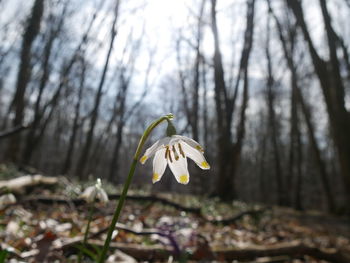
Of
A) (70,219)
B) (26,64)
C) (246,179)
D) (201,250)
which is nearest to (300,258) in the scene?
(201,250)

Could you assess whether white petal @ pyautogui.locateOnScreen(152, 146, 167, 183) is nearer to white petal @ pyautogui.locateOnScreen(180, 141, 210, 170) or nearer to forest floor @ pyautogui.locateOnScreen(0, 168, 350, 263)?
white petal @ pyautogui.locateOnScreen(180, 141, 210, 170)

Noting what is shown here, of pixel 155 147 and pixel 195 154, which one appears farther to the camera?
pixel 195 154

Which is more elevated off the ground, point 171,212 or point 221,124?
point 221,124

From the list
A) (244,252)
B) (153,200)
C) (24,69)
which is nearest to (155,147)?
(244,252)

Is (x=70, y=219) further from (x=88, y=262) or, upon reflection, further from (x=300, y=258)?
(x=300, y=258)

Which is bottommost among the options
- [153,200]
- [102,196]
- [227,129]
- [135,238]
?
[135,238]

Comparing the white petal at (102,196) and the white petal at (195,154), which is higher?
the white petal at (195,154)

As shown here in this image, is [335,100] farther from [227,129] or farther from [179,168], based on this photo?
[179,168]

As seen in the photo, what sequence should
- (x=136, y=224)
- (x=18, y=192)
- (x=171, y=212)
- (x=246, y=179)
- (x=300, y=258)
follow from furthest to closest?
(x=246, y=179)
(x=171, y=212)
(x=18, y=192)
(x=136, y=224)
(x=300, y=258)

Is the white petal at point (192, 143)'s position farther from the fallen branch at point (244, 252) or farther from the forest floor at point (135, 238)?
the fallen branch at point (244, 252)

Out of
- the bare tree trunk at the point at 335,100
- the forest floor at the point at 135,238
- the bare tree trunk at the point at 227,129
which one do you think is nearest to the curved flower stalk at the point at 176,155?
the forest floor at the point at 135,238

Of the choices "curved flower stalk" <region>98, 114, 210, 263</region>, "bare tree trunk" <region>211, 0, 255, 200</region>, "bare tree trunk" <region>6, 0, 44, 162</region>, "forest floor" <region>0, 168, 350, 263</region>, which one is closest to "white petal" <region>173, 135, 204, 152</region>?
"curved flower stalk" <region>98, 114, 210, 263</region>
